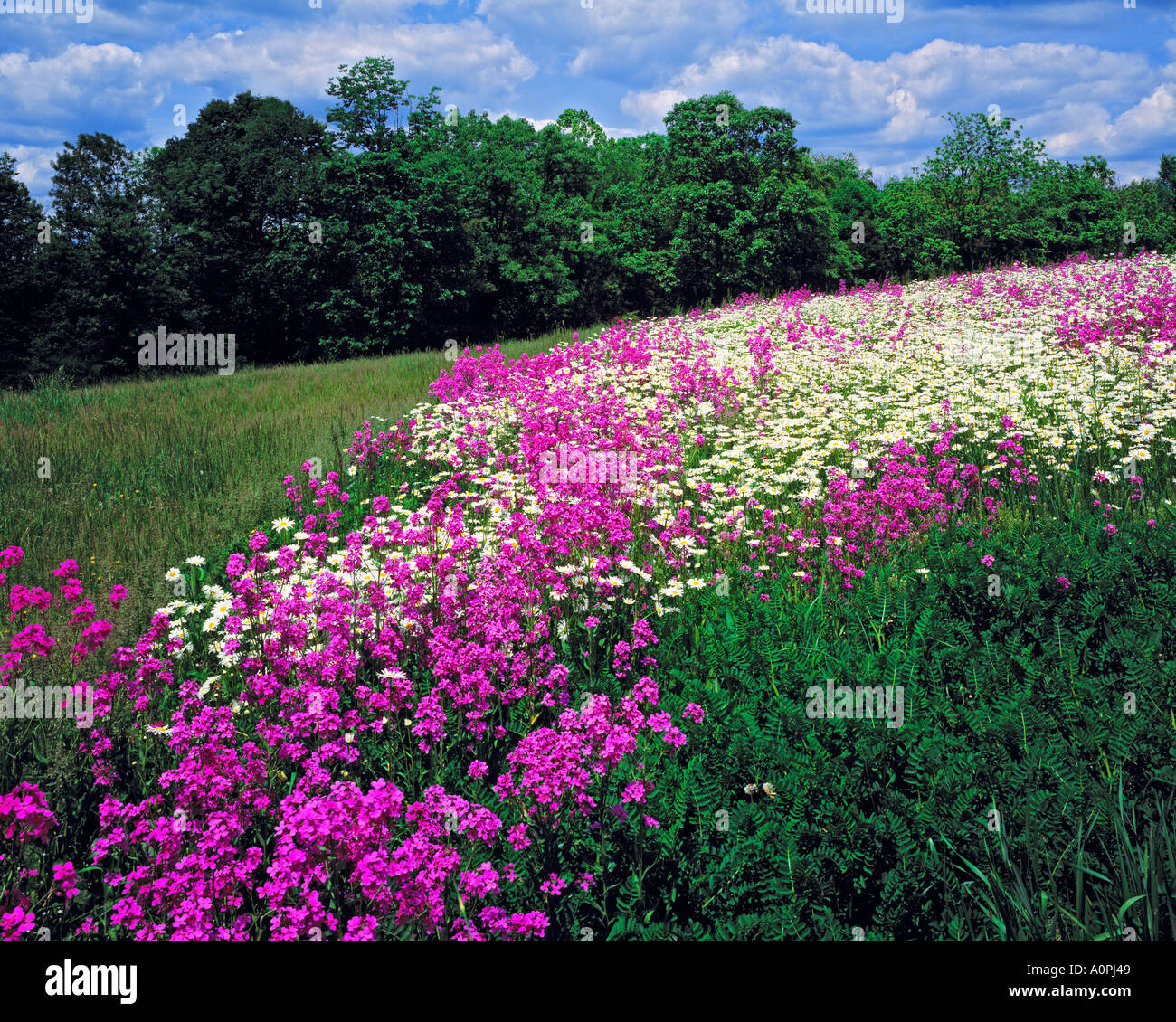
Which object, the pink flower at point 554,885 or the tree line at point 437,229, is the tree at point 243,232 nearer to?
the tree line at point 437,229

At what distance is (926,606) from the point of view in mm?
4406

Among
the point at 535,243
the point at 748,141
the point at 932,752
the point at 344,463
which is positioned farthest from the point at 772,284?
the point at 932,752

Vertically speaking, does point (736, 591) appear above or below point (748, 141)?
below

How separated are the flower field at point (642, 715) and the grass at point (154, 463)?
1.92ft

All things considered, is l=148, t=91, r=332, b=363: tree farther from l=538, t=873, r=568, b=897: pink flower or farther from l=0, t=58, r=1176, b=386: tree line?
A: l=538, t=873, r=568, b=897: pink flower

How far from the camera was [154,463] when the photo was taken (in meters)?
9.36

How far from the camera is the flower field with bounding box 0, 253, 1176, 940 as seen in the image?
2.49 meters

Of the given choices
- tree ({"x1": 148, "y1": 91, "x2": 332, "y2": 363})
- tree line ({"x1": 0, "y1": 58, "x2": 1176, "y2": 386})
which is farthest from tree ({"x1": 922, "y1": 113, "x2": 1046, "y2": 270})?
tree ({"x1": 148, "y1": 91, "x2": 332, "y2": 363})

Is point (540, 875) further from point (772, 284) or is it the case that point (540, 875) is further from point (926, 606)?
point (772, 284)

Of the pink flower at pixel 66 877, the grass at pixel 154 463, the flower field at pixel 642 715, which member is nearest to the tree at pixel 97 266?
the grass at pixel 154 463

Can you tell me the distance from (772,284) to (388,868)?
36.8 metres

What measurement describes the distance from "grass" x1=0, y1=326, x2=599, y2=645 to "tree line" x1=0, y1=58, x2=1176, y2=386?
12277 millimetres

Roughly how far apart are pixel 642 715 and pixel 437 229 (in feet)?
91.4

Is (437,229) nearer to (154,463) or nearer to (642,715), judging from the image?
(154,463)
